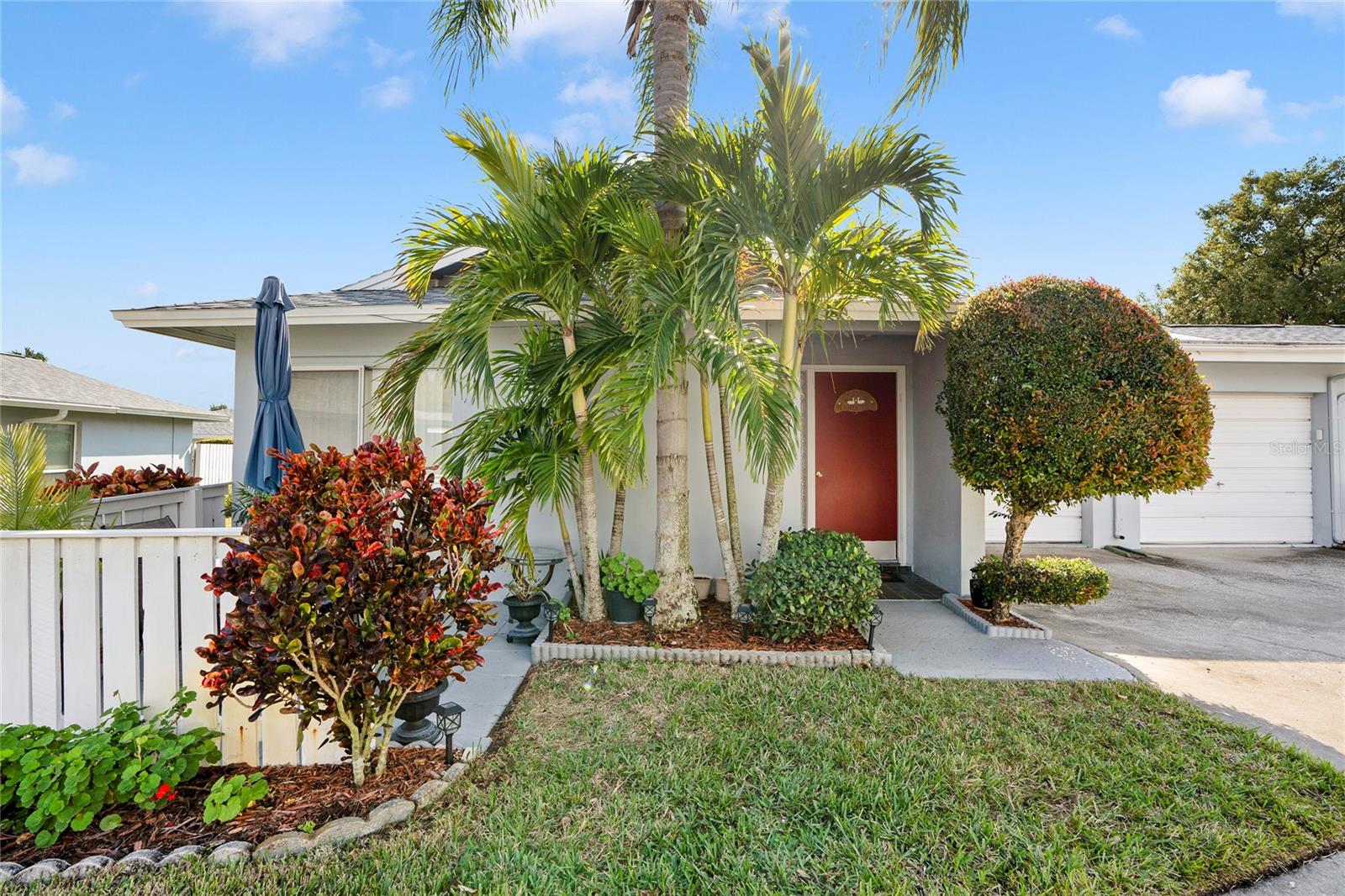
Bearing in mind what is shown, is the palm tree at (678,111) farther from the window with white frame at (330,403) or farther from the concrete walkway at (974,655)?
the window with white frame at (330,403)

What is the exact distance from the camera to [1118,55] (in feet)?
27.6

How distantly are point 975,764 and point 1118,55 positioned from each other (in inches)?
395

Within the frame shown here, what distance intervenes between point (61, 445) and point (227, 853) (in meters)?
15.7

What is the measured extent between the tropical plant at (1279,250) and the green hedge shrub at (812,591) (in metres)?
20.6

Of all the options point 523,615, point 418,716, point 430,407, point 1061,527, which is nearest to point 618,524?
point 523,615

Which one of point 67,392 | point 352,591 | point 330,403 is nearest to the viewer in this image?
point 352,591

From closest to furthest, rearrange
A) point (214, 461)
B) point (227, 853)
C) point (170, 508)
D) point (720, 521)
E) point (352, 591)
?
point (227, 853) → point (352, 591) → point (720, 521) → point (170, 508) → point (214, 461)

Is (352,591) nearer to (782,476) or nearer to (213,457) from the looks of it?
(782,476)

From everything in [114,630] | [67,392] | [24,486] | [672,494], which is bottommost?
[114,630]

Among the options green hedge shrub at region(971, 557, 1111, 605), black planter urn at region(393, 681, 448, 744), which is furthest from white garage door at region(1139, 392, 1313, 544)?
black planter urn at region(393, 681, 448, 744)

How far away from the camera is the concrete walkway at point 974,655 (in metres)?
4.34

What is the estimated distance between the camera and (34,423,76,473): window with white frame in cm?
1273

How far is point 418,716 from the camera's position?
3.08 m

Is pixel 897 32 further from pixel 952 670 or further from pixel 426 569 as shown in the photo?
pixel 426 569
